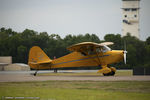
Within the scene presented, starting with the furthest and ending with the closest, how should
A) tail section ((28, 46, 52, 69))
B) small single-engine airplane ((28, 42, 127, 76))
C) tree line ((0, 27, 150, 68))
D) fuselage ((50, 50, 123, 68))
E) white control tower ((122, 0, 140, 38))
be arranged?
1. white control tower ((122, 0, 140, 38))
2. tree line ((0, 27, 150, 68))
3. tail section ((28, 46, 52, 69))
4. fuselage ((50, 50, 123, 68))
5. small single-engine airplane ((28, 42, 127, 76))

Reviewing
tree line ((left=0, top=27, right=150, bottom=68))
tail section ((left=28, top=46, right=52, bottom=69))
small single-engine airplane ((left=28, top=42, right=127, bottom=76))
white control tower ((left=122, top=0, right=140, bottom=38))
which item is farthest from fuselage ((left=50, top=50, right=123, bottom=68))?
white control tower ((left=122, top=0, right=140, bottom=38))

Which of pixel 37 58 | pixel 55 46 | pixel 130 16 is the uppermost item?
pixel 130 16

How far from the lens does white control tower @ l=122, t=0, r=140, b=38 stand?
389ft

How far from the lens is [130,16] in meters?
120

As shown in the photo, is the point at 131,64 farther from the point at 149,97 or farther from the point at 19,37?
the point at 149,97

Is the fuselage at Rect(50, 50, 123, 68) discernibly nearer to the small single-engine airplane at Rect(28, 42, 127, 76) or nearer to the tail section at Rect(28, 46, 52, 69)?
the small single-engine airplane at Rect(28, 42, 127, 76)

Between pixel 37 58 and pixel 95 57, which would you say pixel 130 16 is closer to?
pixel 37 58

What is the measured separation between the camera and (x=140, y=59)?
5847 cm

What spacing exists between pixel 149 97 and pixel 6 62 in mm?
42912

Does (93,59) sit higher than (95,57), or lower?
lower

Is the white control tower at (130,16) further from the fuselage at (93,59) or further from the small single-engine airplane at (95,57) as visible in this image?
the small single-engine airplane at (95,57)

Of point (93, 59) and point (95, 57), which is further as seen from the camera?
point (93, 59)

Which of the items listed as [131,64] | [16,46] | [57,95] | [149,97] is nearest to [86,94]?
[57,95]

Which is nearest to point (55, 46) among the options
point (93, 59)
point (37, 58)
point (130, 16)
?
point (37, 58)
